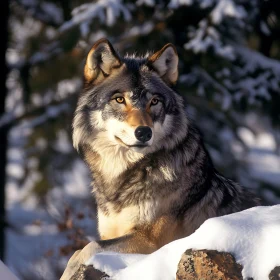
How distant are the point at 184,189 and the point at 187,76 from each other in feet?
18.9

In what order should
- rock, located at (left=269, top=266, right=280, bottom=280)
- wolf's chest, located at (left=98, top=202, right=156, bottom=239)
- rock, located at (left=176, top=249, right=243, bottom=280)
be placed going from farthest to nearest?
wolf's chest, located at (left=98, top=202, right=156, bottom=239), rock, located at (left=176, top=249, right=243, bottom=280), rock, located at (left=269, top=266, right=280, bottom=280)

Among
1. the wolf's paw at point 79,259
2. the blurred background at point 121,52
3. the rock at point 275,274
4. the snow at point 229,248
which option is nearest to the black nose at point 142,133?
the wolf's paw at point 79,259

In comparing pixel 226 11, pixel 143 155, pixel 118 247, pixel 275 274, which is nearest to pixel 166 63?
pixel 143 155

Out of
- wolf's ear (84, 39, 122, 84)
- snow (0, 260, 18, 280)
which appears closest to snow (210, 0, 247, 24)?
wolf's ear (84, 39, 122, 84)

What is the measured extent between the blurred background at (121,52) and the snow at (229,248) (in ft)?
13.1

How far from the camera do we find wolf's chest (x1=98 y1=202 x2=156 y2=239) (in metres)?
4.51

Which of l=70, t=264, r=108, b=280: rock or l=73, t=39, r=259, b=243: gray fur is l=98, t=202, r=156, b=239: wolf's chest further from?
l=70, t=264, r=108, b=280: rock

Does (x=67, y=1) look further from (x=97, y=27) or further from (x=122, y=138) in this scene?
(x=122, y=138)

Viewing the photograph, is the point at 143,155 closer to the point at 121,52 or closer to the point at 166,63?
the point at 166,63

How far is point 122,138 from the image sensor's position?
4531 millimetres

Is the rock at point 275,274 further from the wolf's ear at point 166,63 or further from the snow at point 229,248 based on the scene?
the wolf's ear at point 166,63

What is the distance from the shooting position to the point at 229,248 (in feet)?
10.2

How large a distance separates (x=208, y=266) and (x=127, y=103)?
186 centimetres

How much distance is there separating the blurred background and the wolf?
2.57 meters
